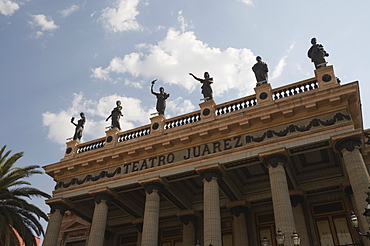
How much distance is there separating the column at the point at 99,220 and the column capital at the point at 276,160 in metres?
8.93

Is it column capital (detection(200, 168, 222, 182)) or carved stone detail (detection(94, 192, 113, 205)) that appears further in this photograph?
carved stone detail (detection(94, 192, 113, 205))

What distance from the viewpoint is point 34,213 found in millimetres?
20641

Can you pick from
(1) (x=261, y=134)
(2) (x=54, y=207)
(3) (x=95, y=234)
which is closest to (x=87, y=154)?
(2) (x=54, y=207)

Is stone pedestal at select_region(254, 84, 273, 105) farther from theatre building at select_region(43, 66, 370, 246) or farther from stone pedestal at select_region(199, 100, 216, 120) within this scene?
stone pedestal at select_region(199, 100, 216, 120)

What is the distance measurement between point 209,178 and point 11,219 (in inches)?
429

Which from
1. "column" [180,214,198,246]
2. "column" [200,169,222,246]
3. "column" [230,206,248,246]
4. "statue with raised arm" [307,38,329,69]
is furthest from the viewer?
"column" [180,214,198,246]

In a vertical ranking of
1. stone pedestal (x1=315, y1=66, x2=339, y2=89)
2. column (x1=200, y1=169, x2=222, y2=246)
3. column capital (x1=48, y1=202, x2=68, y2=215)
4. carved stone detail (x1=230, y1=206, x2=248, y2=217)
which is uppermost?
stone pedestal (x1=315, y1=66, x2=339, y2=89)

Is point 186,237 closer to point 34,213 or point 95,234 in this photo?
point 95,234

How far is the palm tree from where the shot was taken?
1933 cm

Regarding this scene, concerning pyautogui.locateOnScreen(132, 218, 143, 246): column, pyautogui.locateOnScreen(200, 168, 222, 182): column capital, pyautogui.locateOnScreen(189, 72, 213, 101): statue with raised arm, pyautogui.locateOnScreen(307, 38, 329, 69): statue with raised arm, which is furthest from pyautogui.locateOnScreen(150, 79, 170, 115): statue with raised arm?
pyautogui.locateOnScreen(307, 38, 329, 69): statue with raised arm

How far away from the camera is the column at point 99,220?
1816 cm

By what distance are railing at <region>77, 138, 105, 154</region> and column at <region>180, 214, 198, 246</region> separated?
6.66m

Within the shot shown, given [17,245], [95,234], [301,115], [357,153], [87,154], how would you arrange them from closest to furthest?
1. [357,153]
2. [301,115]
3. [95,234]
4. [17,245]
5. [87,154]

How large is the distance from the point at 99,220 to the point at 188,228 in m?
5.14
